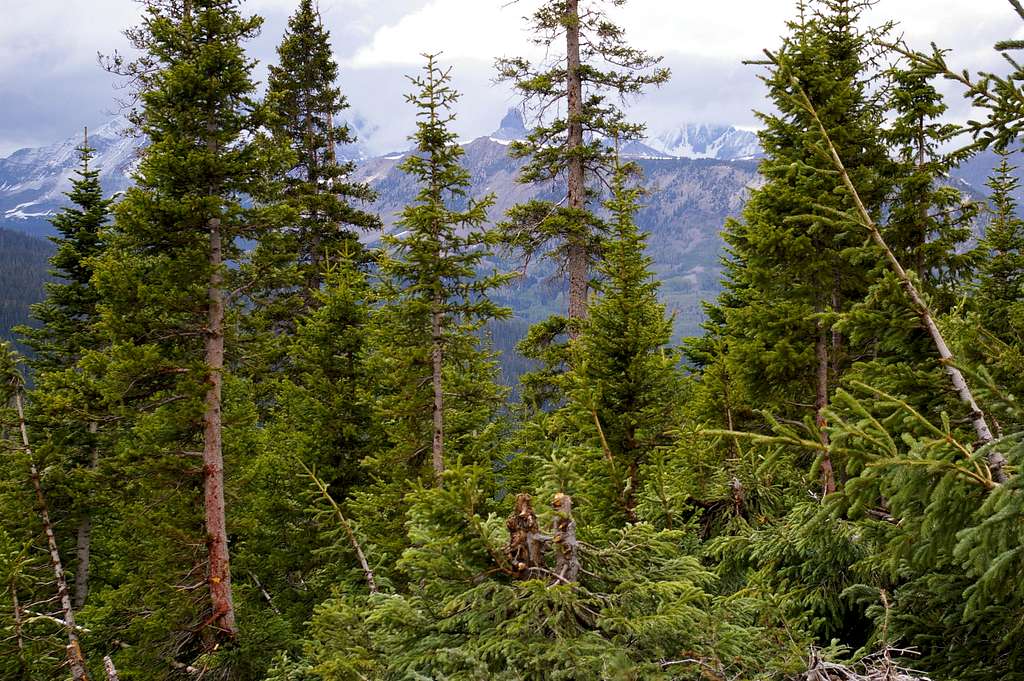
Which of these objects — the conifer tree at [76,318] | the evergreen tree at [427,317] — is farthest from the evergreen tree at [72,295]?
the evergreen tree at [427,317]

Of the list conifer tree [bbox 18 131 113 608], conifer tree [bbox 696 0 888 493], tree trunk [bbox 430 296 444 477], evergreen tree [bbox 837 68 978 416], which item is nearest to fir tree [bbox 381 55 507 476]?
tree trunk [bbox 430 296 444 477]

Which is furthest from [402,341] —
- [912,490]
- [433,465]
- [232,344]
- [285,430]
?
[912,490]

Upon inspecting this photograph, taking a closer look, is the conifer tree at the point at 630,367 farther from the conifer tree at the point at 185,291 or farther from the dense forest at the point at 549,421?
the conifer tree at the point at 185,291

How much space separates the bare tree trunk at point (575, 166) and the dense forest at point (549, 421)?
0.38 ft

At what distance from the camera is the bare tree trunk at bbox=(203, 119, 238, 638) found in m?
12.4

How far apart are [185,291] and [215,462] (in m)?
3.53

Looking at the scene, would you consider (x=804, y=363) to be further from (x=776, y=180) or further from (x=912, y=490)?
(x=912, y=490)

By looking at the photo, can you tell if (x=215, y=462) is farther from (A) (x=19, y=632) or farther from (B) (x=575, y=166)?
A: (B) (x=575, y=166)

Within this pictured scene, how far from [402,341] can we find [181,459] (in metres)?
5.01

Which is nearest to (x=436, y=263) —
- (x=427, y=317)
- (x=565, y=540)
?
(x=427, y=317)

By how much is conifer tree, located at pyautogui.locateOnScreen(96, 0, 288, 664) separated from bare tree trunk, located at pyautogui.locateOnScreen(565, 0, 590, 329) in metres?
8.95

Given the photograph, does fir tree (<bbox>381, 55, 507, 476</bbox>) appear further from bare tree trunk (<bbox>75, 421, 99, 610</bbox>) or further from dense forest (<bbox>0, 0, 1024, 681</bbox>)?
bare tree trunk (<bbox>75, 421, 99, 610</bbox>)

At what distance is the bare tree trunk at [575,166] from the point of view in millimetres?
18453

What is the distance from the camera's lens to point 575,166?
18.9m
